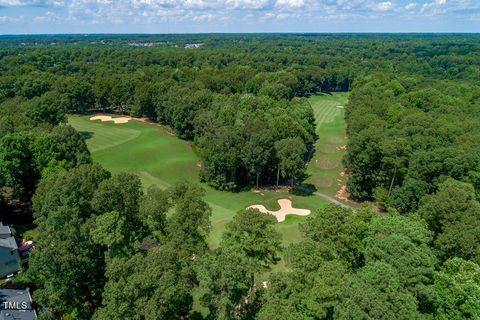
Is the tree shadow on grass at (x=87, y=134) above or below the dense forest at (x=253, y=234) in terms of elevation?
below

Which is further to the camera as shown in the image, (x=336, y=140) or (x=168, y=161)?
(x=336, y=140)

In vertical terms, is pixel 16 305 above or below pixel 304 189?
above

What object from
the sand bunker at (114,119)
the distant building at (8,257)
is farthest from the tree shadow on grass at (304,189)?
the sand bunker at (114,119)

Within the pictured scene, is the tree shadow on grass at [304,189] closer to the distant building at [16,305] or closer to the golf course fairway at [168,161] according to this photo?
the golf course fairway at [168,161]

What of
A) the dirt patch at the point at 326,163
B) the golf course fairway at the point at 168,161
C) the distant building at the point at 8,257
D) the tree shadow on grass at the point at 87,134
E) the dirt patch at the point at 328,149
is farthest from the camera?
the tree shadow on grass at the point at 87,134

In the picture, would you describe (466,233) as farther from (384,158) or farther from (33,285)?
(33,285)

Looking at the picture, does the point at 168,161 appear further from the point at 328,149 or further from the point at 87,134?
the point at 328,149

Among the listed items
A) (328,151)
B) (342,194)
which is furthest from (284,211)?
(328,151)
